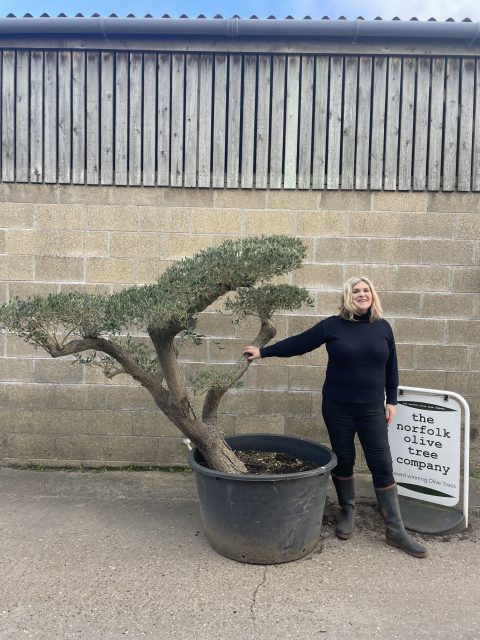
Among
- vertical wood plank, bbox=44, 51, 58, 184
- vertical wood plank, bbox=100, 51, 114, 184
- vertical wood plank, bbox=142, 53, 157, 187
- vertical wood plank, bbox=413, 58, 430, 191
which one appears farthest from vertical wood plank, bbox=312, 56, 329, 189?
vertical wood plank, bbox=44, 51, 58, 184

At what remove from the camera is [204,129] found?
498 cm

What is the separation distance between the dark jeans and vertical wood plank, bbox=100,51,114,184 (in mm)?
2793

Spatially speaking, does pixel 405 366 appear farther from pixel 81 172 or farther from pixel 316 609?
pixel 81 172

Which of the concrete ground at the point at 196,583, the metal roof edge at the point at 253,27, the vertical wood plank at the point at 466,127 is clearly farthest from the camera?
the vertical wood plank at the point at 466,127

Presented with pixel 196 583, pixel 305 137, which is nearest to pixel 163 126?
pixel 305 137

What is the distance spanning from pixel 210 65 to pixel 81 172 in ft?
4.77

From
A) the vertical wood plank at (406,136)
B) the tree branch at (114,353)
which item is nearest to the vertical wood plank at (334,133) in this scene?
the vertical wood plank at (406,136)

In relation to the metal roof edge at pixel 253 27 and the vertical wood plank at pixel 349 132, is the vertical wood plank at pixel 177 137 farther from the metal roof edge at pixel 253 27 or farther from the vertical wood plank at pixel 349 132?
the vertical wood plank at pixel 349 132

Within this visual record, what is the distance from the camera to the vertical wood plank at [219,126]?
4.94 meters

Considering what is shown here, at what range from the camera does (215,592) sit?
3.19 meters

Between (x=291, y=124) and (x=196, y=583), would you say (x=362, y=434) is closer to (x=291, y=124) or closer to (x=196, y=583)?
(x=196, y=583)

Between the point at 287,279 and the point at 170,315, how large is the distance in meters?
1.94

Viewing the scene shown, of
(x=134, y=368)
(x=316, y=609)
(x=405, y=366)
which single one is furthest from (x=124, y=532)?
(x=405, y=366)

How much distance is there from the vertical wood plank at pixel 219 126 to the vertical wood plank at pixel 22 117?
1655 millimetres
